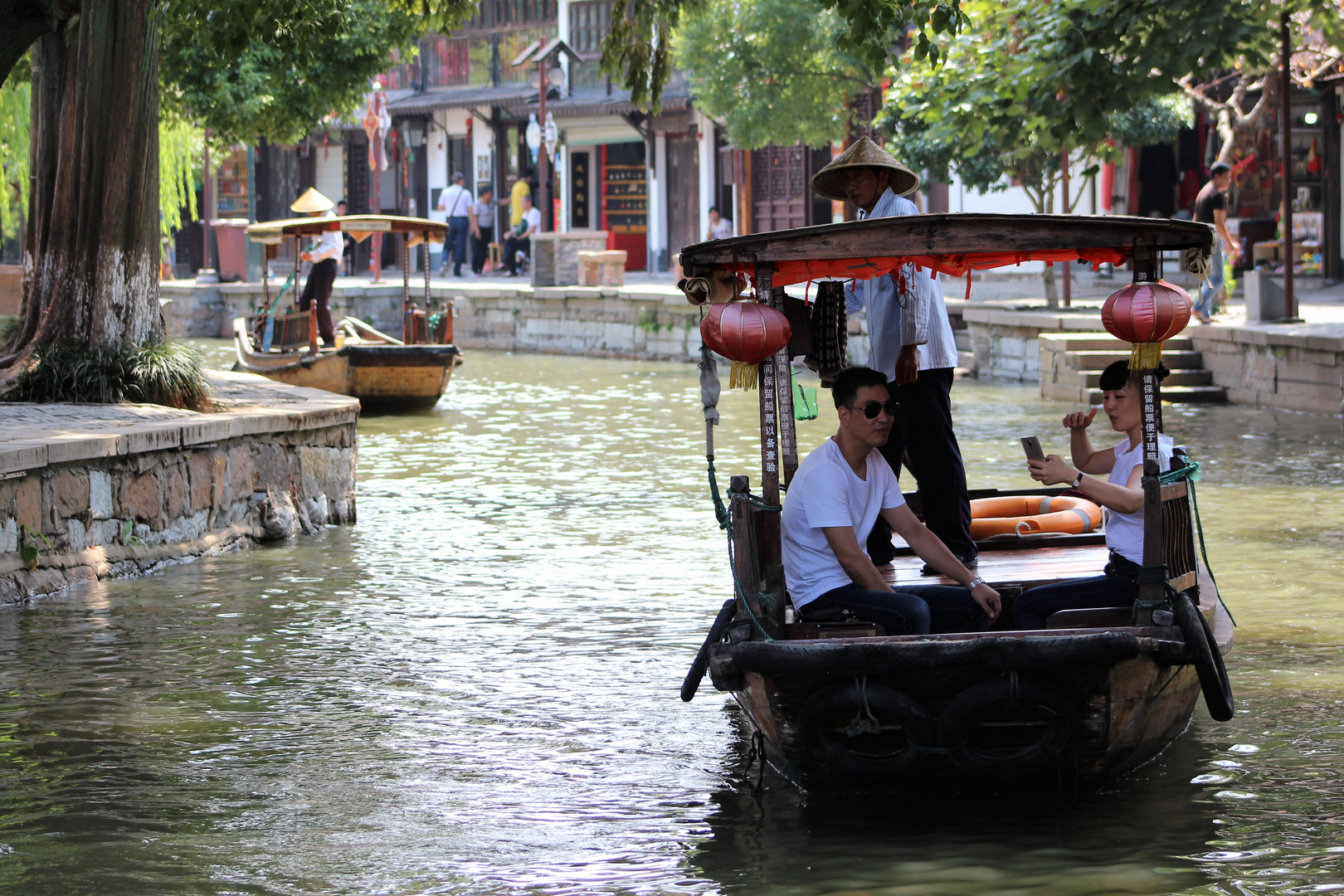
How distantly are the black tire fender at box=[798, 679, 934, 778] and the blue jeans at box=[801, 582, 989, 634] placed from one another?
1.43 feet

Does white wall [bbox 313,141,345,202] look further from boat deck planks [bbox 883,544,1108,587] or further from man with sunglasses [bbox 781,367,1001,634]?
man with sunglasses [bbox 781,367,1001,634]

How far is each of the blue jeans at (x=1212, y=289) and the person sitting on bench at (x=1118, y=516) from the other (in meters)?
11.1

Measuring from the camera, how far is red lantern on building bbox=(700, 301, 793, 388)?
528 centimetres

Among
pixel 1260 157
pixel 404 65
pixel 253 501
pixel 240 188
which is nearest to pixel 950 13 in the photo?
pixel 253 501

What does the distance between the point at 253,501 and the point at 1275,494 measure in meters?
6.39

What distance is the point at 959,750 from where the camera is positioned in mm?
4918

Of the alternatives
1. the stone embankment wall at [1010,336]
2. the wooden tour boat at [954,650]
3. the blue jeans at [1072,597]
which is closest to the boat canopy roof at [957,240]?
the wooden tour boat at [954,650]

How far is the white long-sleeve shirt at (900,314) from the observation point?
631 cm

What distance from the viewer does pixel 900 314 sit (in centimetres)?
637

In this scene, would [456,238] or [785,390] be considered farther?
[456,238]

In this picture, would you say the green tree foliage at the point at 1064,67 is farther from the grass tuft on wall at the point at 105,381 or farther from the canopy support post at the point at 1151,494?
the canopy support post at the point at 1151,494

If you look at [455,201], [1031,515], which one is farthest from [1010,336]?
[455,201]

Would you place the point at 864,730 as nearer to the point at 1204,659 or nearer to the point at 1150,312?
the point at 1204,659

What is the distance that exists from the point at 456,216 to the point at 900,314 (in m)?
27.3
